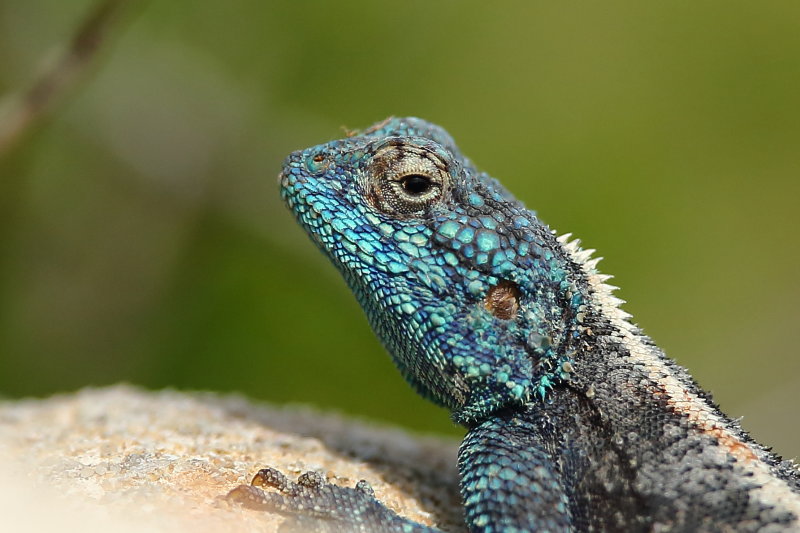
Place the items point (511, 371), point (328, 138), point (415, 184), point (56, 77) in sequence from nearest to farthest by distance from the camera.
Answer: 1. point (511, 371)
2. point (415, 184)
3. point (56, 77)
4. point (328, 138)

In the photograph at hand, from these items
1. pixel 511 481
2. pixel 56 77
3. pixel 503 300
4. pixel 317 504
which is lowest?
pixel 317 504

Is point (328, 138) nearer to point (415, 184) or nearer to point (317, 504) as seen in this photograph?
point (415, 184)

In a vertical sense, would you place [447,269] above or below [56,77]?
below

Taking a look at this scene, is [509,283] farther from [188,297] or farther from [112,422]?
[188,297]

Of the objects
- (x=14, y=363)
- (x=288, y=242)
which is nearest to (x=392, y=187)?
(x=288, y=242)

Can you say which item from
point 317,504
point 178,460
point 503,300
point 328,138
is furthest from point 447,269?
point 328,138

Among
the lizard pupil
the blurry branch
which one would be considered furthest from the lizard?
the blurry branch

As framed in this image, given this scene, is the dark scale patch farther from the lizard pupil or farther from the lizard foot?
the lizard foot

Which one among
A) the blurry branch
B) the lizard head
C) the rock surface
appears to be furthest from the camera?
the blurry branch
